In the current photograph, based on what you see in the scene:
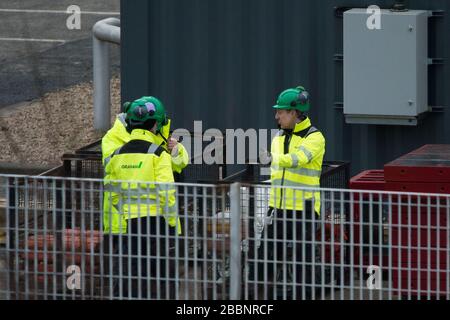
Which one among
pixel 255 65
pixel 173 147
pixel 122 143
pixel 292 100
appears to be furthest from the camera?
pixel 255 65

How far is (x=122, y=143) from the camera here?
35.0 feet

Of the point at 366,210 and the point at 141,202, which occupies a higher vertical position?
the point at 141,202

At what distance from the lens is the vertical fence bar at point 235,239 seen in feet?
26.2

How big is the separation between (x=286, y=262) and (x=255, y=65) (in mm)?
5879

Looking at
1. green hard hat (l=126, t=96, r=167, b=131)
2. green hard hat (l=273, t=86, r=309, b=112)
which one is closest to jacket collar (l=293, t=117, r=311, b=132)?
green hard hat (l=273, t=86, r=309, b=112)

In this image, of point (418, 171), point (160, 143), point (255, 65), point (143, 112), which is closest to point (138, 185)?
point (143, 112)

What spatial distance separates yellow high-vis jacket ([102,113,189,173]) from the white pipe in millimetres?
6601

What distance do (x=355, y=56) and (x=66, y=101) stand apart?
28.4 feet

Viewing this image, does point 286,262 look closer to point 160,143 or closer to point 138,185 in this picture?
point 138,185

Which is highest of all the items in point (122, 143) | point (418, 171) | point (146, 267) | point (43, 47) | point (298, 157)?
point (43, 47)

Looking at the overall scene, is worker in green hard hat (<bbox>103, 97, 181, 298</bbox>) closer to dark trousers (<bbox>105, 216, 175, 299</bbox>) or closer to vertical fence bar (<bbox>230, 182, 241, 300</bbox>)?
dark trousers (<bbox>105, 216, 175, 299</bbox>)

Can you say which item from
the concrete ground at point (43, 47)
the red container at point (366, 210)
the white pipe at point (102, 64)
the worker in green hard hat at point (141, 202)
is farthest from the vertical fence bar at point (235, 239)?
the concrete ground at point (43, 47)
